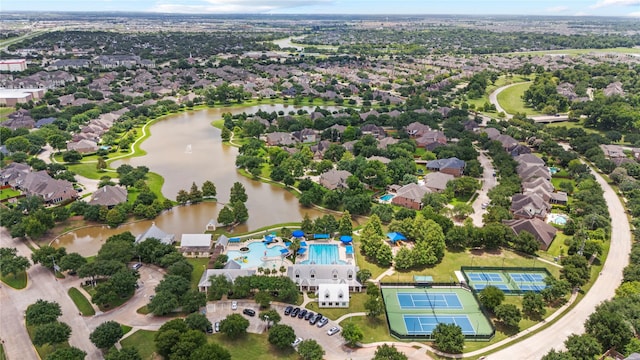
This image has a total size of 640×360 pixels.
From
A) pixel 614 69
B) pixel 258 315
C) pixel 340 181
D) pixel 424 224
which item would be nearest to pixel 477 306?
pixel 424 224

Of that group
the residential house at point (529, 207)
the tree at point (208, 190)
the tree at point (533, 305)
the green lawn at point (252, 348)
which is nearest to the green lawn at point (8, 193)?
the tree at point (208, 190)

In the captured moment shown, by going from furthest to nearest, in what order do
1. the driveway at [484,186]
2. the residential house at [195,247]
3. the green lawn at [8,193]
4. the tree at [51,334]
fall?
the green lawn at [8,193]
the driveway at [484,186]
the residential house at [195,247]
the tree at [51,334]

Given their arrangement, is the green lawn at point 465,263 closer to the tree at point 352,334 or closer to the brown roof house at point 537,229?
the brown roof house at point 537,229

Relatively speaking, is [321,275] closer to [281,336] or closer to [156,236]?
[281,336]

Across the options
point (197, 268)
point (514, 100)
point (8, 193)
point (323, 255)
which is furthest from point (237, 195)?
point (514, 100)

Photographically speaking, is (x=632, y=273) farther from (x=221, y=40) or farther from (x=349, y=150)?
(x=221, y=40)

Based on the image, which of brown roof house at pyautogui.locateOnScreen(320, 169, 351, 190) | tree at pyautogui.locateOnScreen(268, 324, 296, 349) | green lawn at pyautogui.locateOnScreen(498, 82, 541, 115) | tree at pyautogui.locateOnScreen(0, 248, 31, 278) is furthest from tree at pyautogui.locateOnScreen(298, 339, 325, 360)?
green lawn at pyautogui.locateOnScreen(498, 82, 541, 115)

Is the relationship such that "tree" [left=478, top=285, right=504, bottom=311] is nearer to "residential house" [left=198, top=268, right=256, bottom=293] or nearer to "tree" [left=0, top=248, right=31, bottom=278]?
"residential house" [left=198, top=268, right=256, bottom=293]
